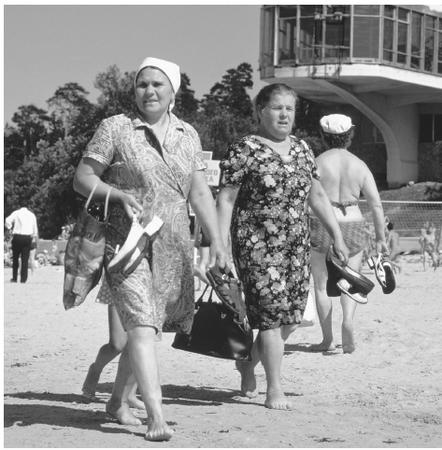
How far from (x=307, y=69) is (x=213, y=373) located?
47572 mm

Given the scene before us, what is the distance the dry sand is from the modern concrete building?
43690mm

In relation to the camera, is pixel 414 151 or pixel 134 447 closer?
pixel 134 447

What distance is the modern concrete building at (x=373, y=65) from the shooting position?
5653 cm

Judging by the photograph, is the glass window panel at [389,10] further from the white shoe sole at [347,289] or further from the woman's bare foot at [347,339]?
the white shoe sole at [347,289]

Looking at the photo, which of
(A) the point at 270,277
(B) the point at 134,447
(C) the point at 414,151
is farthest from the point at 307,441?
(C) the point at 414,151

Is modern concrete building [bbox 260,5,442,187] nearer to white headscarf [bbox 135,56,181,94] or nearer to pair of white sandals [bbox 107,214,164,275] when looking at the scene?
white headscarf [bbox 135,56,181,94]

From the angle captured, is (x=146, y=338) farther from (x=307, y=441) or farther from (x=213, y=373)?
(x=213, y=373)

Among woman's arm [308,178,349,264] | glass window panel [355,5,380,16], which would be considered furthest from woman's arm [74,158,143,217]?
glass window panel [355,5,380,16]

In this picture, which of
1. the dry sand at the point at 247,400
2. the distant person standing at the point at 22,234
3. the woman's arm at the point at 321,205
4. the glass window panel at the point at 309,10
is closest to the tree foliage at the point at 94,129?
the glass window panel at the point at 309,10

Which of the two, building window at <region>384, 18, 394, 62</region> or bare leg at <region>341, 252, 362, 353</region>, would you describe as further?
building window at <region>384, 18, 394, 62</region>

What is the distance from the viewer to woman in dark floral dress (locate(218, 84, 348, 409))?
24.0 feet

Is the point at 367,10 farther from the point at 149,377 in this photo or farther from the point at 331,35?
the point at 149,377

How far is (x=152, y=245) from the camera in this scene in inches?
248

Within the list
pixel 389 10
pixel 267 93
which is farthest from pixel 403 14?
pixel 267 93
